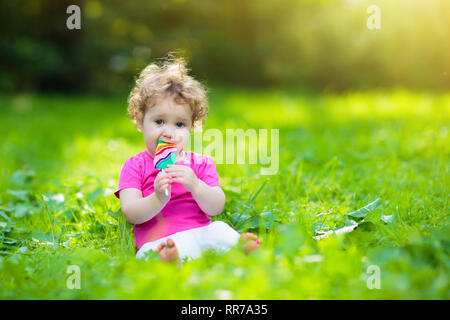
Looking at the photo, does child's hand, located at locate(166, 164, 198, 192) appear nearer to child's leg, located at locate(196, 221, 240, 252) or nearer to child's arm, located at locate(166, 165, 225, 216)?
child's arm, located at locate(166, 165, 225, 216)

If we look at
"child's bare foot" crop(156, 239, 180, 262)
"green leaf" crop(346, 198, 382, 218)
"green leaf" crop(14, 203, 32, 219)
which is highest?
"green leaf" crop(14, 203, 32, 219)

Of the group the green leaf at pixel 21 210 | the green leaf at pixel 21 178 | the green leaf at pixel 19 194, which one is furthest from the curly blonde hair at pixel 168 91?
the green leaf at pixel 21 178

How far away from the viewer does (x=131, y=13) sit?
1065cm

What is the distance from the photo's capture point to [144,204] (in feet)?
6.29

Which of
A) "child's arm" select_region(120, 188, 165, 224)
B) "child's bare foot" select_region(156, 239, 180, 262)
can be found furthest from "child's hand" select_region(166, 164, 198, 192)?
"child's bare foot" select_region(156, 239, 180, 262)

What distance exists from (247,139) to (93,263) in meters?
2.86

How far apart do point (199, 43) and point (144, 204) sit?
36.6 ft

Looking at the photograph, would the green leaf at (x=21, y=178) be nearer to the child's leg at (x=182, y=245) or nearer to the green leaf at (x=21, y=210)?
the green leaf at (x=21, y=210)

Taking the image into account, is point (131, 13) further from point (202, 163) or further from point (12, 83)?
point (202, 163)

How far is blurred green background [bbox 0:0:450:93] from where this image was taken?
9.55 meters

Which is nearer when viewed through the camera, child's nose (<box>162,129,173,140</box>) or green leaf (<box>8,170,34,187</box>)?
child's nose (<box>162,129,173,140</box>)

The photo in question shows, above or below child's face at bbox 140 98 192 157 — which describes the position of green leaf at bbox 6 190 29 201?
below

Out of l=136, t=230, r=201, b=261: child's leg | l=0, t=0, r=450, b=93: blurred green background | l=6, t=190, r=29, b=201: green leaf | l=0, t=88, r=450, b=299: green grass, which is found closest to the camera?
l=0, t=88, r=450, b=299: green grass

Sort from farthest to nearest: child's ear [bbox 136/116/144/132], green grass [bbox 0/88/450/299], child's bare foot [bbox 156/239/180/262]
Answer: child's ear [bbox 136/116/144/132], child's bare foot [bbox 156/239/180/262], green grass [bbox 0/88/450/299]
